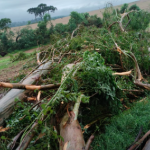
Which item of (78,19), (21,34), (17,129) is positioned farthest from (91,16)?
(17,129)

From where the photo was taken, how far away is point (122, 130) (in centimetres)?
223

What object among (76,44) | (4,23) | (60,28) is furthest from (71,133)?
(4,23)

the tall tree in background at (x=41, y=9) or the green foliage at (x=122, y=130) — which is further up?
the tall tree in background at (x=41, y=9)

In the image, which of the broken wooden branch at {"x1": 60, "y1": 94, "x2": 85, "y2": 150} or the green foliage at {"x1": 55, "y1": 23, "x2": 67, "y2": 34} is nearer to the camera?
the broken wooden branch at {"x1": 60, "y1": 94, "x2": 85, "y2": 150}

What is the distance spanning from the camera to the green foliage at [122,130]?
Answer: 1972 millimetres

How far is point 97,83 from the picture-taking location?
2.41 m

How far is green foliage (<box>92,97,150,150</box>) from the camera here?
197cm

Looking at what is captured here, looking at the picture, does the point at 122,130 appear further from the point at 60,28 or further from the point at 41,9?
the point at 41,9

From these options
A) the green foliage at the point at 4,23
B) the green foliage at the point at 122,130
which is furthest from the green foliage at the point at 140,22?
the green foliage at the point at 4,23

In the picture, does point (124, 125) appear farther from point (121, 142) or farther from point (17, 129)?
point (17, 129)

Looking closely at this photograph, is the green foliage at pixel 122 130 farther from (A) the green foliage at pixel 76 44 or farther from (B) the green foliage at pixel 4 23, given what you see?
(B) the green foliage at pixel 4 23

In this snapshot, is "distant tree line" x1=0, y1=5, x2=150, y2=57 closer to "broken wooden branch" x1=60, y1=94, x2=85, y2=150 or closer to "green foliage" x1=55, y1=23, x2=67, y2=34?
"green foliage" x1=55, y1=23, x2=67, y2=34

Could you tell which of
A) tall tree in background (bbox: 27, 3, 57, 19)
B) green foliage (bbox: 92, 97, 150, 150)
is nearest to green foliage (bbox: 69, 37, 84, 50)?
green foliage (bbox: 92, 97, 150, 150)

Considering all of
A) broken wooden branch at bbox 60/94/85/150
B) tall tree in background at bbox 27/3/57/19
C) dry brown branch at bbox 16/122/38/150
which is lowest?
broken wooden branch at bbox 60/94/85/150
